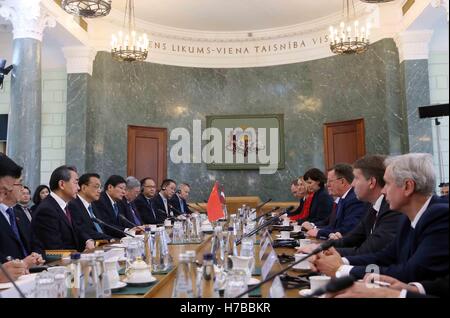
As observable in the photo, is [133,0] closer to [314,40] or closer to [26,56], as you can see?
[26,56]

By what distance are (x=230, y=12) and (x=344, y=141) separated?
3209 mm

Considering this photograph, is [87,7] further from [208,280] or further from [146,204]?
[208,280]

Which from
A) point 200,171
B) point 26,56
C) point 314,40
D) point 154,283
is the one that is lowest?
point 154,283

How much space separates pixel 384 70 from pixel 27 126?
563 centimetres

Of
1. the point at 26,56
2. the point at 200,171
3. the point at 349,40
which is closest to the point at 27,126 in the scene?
the point at 26,56

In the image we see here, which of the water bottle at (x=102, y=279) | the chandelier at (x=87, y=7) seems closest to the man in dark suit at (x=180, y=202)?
the chandelier at (x=87, y=7)

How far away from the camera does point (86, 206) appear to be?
4.02 m

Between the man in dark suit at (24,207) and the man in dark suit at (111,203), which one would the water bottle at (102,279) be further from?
the man in dark suit at (111,203)

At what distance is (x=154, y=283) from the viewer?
6.03 feet

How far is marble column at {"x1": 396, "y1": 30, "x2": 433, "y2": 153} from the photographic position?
6.91m

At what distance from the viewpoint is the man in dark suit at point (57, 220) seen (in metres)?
3.27

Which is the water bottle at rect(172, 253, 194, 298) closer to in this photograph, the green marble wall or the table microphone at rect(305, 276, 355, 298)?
the table microphone at rect(305, 276, 355, 298)

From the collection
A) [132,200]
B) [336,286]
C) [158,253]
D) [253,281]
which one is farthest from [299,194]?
[336,286]

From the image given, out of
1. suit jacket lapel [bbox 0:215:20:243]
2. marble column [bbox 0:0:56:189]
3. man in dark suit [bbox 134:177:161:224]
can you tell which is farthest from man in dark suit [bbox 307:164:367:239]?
marble column [bbox 0:0:56:189]
